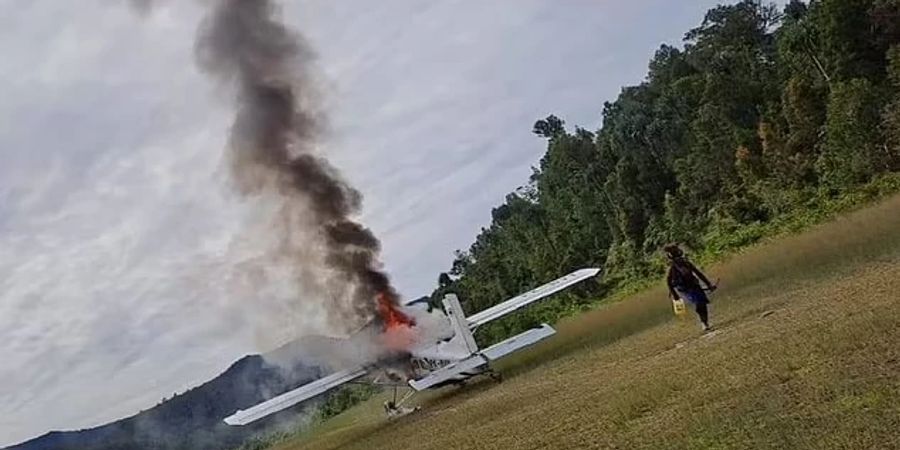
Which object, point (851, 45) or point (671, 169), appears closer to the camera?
point (851, 45)

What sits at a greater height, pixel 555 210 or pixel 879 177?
pixel 555 210

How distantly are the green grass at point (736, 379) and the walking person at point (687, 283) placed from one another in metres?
0.60

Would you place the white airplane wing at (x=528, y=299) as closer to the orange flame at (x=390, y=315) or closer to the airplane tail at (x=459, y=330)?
the orange flame at (x=390, y=315)

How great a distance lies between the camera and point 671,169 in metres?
67.1

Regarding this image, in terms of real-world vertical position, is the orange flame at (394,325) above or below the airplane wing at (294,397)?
above

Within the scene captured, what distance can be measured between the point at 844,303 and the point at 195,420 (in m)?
62.1

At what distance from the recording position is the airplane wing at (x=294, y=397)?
26578 millimetres

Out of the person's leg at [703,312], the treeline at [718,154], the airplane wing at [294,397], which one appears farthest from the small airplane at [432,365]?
the treeline at [718,154]

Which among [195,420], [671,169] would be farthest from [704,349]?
[195,420]

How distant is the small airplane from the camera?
25.0 metres

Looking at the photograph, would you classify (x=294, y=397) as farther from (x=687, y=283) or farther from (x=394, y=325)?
(x=687, y=283)

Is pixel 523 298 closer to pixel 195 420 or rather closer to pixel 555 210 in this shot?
pixel 195 420

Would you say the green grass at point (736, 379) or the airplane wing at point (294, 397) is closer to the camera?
the green grass at point (736, 379)

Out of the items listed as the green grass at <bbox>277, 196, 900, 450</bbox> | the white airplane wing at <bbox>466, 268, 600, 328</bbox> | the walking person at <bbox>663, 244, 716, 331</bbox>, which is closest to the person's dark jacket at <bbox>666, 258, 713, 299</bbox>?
the walking person at <bbox>663, 244, 716, 331</bbox>
